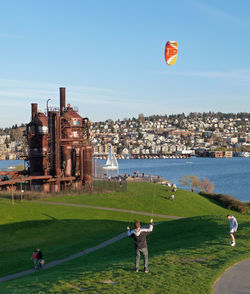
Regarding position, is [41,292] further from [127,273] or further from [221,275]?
[221,275]

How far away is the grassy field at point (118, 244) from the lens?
15000 millimetres

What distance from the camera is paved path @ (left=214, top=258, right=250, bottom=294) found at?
13.8m

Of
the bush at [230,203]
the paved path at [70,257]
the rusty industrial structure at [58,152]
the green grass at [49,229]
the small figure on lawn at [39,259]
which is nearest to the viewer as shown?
the paved path at [70,257]

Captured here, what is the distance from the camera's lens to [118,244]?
28531 mm

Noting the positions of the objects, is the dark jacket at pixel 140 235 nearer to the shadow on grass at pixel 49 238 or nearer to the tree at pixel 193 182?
the shadow on grass at pixel 49 238

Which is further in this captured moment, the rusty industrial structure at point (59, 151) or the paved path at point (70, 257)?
the rusty industrial structure at point (59, 151)

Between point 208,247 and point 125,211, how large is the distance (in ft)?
82.4

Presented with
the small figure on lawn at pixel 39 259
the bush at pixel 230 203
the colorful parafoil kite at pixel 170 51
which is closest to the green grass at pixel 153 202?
the bush at pixel 230 203

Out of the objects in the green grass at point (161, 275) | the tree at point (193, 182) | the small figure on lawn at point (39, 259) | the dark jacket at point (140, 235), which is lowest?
the tree at point (193, 182)

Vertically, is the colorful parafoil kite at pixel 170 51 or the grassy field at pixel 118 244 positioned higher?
the colorful parafoil kite at pixel 170 51

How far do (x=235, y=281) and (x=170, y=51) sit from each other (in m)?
26.2

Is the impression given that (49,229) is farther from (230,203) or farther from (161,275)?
(230,203)

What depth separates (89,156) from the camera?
62.8 meters

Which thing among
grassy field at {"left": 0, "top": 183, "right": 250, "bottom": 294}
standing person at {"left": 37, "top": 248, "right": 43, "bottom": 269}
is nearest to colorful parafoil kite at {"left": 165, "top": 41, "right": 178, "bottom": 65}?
grassy field at {"left": 0, "top": 183, "right": 250, "bottom": 294}
